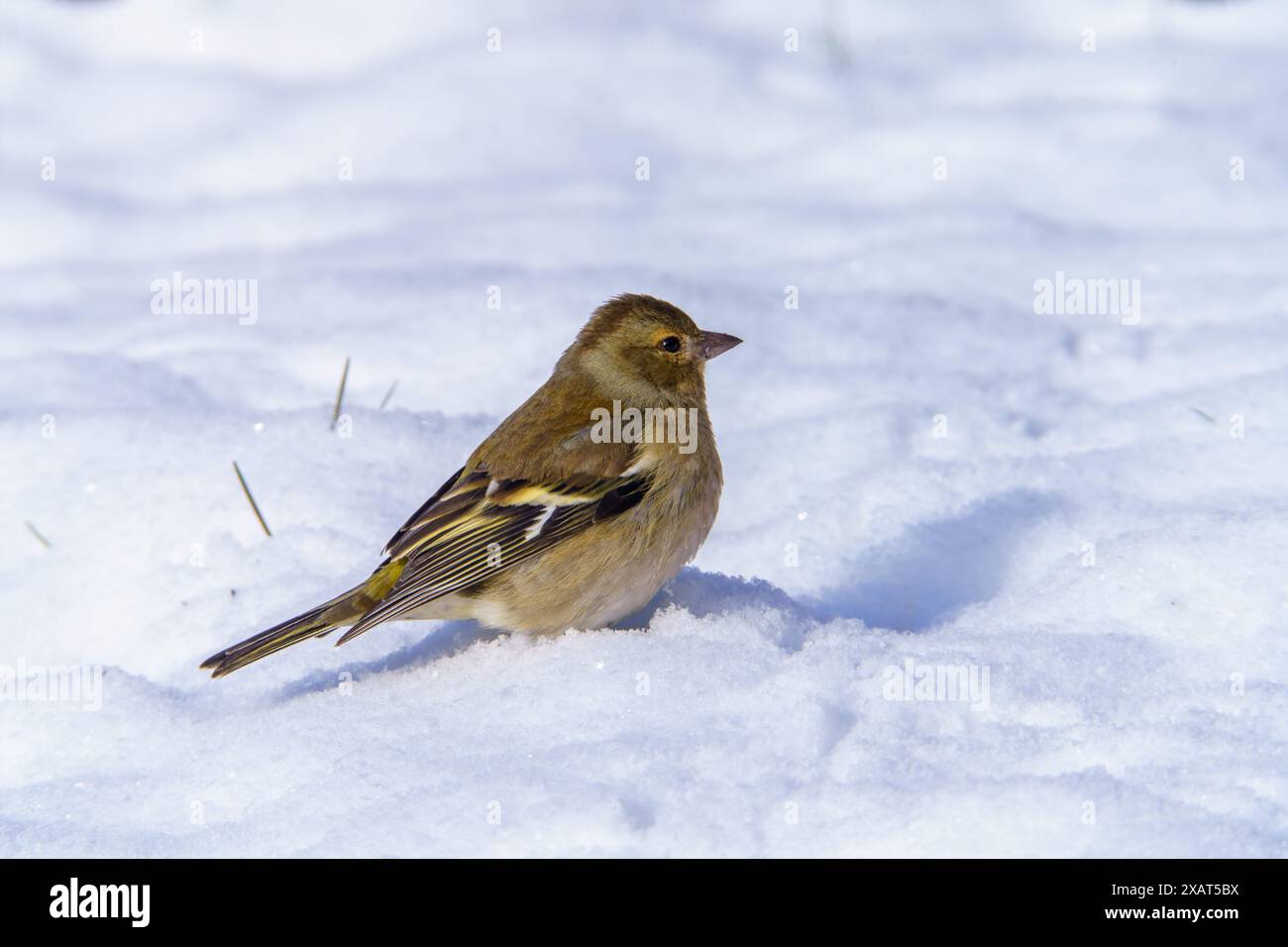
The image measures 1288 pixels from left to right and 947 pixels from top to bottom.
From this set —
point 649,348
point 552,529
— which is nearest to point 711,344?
point 649,348

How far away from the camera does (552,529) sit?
3932mm

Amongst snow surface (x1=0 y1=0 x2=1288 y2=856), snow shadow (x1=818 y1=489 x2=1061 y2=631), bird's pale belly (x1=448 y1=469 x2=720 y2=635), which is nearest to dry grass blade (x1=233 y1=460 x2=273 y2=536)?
snow surface (x1=0 y1=0 x2=1288 y2=856)

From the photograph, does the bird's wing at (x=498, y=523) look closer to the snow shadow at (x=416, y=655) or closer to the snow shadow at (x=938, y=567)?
the snow shadow at (x=416, y=655)

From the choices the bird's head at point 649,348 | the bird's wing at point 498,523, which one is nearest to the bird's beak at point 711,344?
the bird's head at point 649,348

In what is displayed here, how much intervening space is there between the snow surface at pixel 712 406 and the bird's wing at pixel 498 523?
0.85 feet

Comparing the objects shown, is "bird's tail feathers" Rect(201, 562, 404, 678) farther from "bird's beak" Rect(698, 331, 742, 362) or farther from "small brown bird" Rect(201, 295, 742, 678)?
"bird's beak" Rect(698, 331, 742, 362)

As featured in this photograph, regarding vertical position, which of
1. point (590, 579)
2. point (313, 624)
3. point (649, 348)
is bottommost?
point (313, 624)

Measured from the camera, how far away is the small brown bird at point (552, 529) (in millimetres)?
3855

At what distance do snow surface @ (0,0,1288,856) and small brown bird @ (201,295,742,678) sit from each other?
16 centimetres

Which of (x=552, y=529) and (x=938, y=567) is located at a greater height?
(x=552, y=529)

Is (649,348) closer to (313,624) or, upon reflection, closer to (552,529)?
(552,529)

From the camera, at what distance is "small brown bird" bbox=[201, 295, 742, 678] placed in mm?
3855

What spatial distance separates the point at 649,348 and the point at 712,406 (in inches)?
56.4
